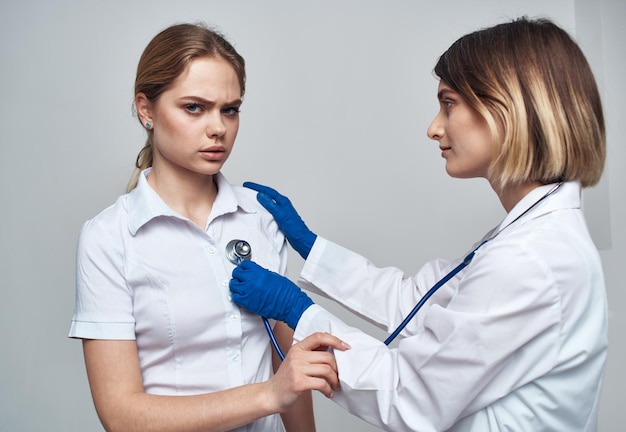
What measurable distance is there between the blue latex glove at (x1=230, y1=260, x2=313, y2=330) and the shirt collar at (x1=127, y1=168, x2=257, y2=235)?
0.44ft

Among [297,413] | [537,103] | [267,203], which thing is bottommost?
[297,413]

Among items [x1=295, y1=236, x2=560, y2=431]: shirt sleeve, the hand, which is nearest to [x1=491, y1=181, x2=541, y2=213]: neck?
[x1=295, y1=236, x2=560, y2=431]: shirt sleeve

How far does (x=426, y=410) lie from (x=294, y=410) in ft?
1.36

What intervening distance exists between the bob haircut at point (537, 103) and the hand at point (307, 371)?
19.7 inches

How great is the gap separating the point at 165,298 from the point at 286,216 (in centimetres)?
49

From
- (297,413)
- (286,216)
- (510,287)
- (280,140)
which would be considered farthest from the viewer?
(280,140)

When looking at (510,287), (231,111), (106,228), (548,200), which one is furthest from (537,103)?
(106,228)

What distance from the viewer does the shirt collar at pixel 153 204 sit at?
4.28 ft

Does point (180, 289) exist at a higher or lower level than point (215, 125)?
lower

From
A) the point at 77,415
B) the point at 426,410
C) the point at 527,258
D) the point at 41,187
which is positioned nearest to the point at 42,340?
the point at 77,415

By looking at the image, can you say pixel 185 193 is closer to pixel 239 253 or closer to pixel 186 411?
pixel 239 253

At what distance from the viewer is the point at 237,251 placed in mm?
1388

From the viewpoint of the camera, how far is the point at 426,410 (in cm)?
126

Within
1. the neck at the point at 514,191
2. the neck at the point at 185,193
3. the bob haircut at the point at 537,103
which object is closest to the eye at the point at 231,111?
the neck at the point at 185,193
